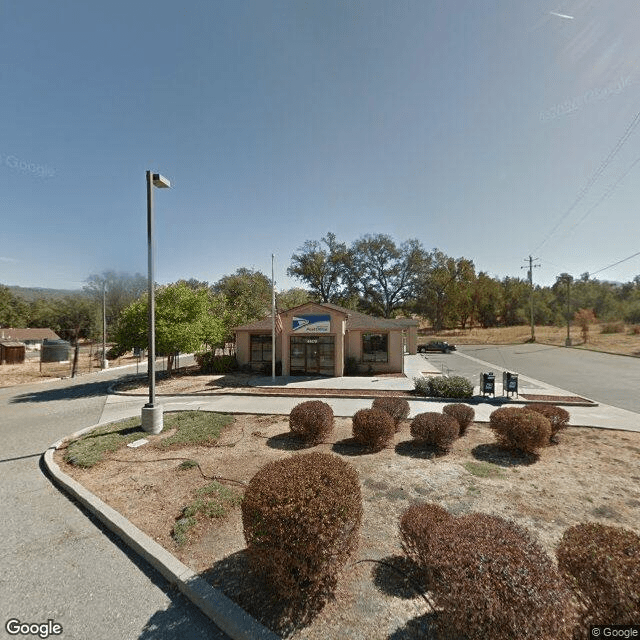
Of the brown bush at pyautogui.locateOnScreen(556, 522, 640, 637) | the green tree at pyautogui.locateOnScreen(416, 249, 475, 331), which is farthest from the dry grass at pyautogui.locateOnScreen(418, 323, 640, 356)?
the brown bush at pyautogui.locateOnScreen(556, 522, 640, 637)

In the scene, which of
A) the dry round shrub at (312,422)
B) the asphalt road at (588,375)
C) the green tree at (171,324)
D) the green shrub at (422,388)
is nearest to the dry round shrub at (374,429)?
the dry round shrub at (312,422)

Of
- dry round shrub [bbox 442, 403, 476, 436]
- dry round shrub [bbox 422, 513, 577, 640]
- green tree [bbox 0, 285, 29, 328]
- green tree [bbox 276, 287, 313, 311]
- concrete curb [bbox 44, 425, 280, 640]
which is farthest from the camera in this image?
green tree [bbox 0, 285, 29, 328]

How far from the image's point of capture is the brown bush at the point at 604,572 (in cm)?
217

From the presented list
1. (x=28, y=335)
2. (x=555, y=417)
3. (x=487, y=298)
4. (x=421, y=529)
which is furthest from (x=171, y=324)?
(x=487, y=298)

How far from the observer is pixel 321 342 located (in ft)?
62.7

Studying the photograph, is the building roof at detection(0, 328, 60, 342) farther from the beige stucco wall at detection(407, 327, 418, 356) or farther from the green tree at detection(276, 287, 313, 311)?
the beige stucco wall at detection(407, 327, 418, 356)

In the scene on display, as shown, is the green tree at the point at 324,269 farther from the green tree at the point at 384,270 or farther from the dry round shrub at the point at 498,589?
the dry round shrub at the point at 498,589

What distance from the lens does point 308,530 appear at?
304 cm

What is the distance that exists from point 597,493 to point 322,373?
14354mm

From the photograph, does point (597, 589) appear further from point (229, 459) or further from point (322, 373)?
point (322, 373)

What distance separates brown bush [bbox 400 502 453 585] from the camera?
10.7 ft

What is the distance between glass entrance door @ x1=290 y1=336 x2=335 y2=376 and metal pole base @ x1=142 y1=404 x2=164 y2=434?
1087 cm

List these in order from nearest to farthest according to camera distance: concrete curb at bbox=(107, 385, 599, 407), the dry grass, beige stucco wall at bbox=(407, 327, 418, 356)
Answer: concrete curb at bbox=(107, 385, 599, 407) < beige stucco wall at bbox=(407, 327, 418, 356) < the dry grass

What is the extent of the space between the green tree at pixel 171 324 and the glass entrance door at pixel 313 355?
5186 mm
